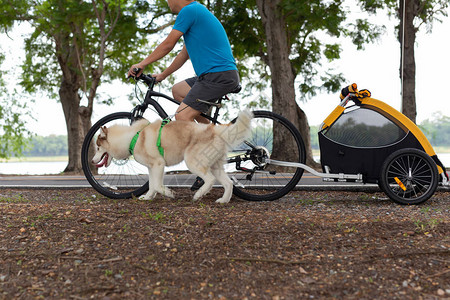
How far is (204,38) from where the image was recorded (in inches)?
198

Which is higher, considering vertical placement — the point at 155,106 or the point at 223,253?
the point at 155,106

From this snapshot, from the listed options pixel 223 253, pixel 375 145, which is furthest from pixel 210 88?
pixel 223 253

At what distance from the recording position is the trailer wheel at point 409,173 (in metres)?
4.96

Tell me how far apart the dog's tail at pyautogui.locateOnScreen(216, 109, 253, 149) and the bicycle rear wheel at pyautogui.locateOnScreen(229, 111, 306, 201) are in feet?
1.10

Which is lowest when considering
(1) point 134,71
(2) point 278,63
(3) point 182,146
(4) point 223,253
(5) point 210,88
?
(4) point 223,253

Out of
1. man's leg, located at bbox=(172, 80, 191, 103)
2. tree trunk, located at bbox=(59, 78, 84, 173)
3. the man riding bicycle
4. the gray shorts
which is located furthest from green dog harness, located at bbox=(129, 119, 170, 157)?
tree trunk, located at bbox=(59, 78, 84, 173)

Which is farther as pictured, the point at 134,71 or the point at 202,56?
the point at 134,71

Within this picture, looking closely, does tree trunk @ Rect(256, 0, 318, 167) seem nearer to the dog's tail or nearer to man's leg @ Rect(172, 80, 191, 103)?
man's leg @ Rect(172, 80, 191, 103)

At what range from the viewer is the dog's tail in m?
4.64

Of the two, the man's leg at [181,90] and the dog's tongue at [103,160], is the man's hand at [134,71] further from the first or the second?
the dog's tongue at [103,160]

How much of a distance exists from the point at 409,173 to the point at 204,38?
272 cm

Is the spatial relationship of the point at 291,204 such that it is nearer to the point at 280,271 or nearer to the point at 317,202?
the point at 317,202

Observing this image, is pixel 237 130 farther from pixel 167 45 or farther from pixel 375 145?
pixel 375 145

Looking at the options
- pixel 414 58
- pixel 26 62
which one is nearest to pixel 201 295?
pixel 414 58
